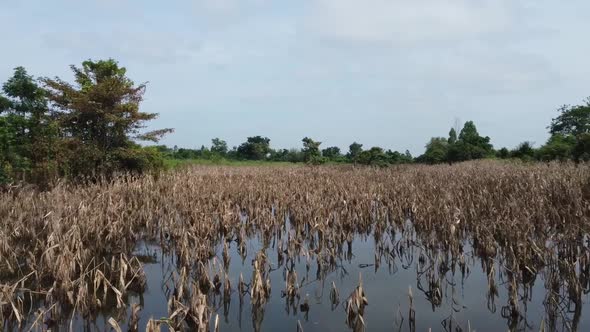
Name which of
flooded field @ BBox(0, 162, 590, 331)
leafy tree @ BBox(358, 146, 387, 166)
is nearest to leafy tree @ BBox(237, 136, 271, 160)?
leafy tree @ BBox(358, 146, 387, 166)

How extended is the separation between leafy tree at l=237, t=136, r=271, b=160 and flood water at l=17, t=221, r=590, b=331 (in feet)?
123

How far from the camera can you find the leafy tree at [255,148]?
148ft

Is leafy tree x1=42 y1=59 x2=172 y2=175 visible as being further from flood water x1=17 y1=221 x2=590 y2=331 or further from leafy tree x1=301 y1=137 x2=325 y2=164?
leafy tree x1=301 y1=137 x2=325 y2=164

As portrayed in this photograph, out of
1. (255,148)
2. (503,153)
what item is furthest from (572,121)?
(255,148)

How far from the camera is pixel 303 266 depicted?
7090mm

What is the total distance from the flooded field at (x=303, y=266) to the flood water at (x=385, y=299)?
25mm

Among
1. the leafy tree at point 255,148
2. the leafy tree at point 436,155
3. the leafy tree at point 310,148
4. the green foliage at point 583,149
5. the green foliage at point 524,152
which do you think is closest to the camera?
the green foliage at point 583,149

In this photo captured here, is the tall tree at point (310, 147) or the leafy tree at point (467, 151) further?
the tall tree at point (310, 147)

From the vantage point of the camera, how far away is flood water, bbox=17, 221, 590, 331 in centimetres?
485

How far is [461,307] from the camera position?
5.32 meters

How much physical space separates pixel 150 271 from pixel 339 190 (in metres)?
→ 7.24

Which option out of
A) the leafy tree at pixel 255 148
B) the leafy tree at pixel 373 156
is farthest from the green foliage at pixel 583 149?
the leafy tree at pixel 255 148

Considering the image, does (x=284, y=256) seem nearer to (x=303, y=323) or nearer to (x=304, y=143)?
(x=303, y=323)

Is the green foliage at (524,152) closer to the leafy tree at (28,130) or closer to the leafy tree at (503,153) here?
the leafy tree at (503,153)
